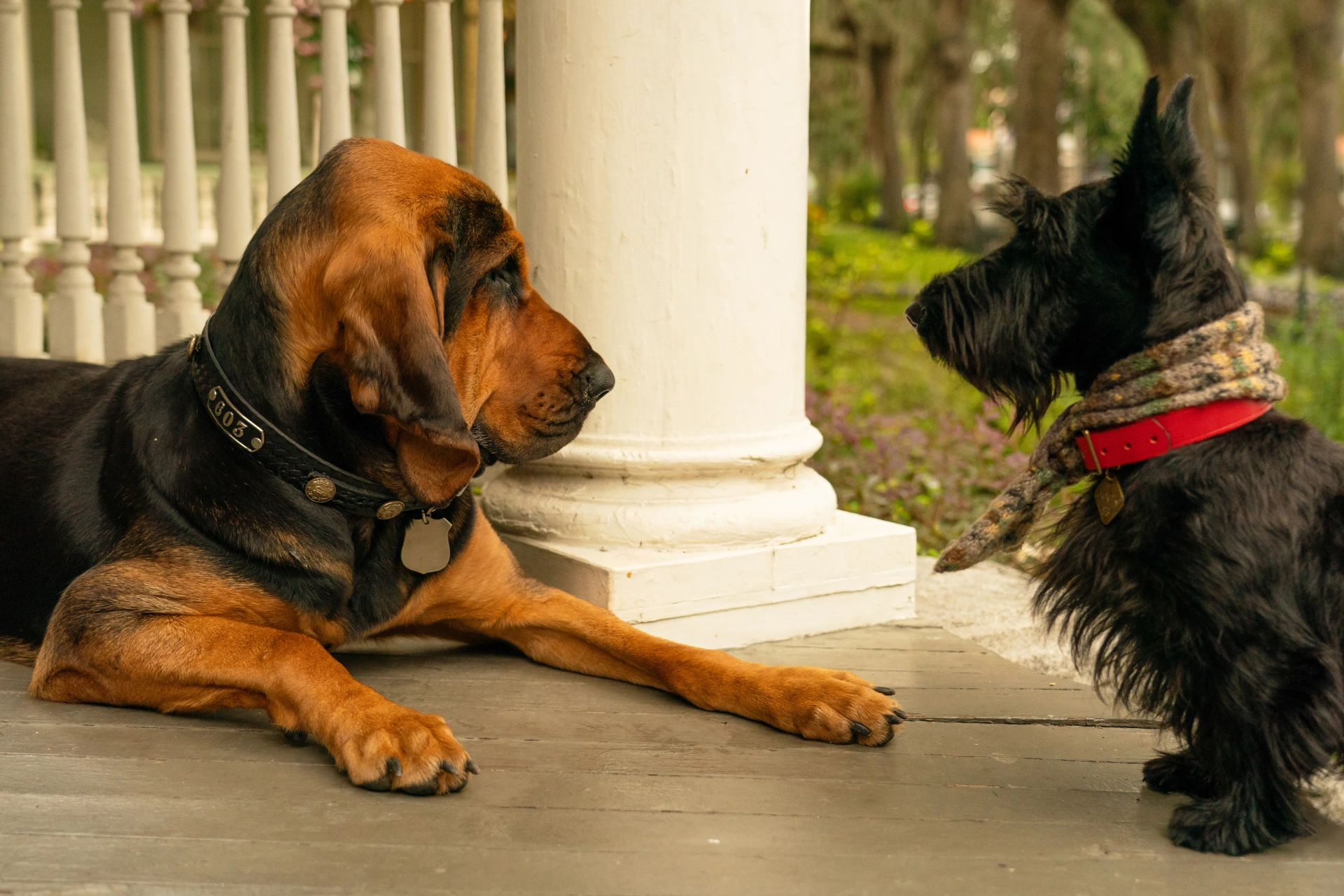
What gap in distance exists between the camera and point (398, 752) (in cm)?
243

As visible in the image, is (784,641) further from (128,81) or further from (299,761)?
(128,81)

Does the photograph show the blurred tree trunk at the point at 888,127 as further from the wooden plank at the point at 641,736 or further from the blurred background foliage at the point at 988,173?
the wooden plank at the point at 641,736

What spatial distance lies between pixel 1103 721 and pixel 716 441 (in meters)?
1.28

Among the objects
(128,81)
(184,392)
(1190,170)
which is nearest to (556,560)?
(184,392)

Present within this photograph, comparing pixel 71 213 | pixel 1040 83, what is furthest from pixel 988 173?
pixel 71 213

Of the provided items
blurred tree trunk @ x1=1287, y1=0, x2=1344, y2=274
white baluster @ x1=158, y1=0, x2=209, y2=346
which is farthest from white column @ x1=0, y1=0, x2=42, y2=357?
blurred tree trunk @ x1=1287, y1=0, x2=1344, y2=274

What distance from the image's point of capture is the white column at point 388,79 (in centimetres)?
467

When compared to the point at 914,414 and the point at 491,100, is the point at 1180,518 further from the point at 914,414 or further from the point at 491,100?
the point at 914,414

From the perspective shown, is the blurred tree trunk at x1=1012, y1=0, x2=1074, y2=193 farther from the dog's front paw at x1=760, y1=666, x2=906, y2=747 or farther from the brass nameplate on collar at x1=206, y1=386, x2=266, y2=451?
the brass nameplate on collar at x1=206, y1=386, x2=266, y2=451

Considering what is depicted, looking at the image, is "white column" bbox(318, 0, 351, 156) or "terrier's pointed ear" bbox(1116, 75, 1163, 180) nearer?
"terrier's pointed ear" bbox(1116, 75, 1163, 180)

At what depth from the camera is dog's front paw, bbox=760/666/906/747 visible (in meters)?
2.77

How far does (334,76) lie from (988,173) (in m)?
26.6

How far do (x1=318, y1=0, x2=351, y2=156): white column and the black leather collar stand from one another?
6.91ft

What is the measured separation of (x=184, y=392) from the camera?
295 centimetres
